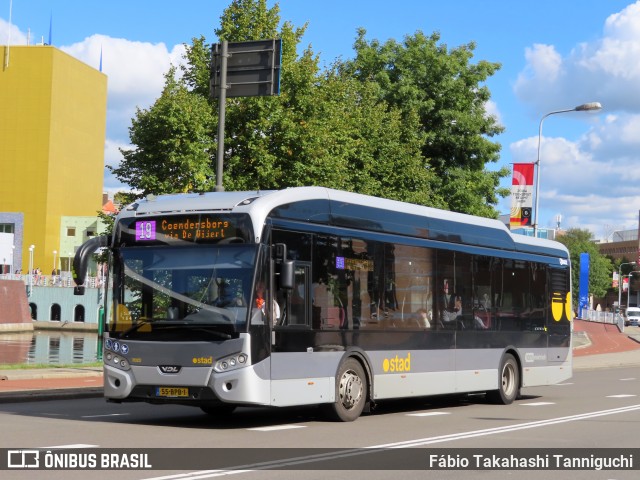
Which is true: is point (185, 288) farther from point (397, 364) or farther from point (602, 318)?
point (602, 318)

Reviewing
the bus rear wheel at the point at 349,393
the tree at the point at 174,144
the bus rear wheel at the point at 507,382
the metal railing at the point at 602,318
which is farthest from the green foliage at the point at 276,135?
the metal railing at the point at 602,318

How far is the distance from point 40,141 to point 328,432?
9819 cm

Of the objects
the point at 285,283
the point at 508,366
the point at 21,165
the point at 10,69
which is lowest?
the point at 508,366

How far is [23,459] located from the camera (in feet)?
35.4

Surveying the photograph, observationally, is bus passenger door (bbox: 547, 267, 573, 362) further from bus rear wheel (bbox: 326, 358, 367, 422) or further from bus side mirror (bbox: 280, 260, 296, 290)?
bus side mirror (bbox: 280, 260, 296, 290)

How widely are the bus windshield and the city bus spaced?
0.05 ft

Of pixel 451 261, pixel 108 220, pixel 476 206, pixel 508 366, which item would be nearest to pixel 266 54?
pixel 451 261

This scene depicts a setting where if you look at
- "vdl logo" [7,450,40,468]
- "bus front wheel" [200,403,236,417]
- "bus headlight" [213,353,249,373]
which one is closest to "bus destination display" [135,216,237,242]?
"bus headlight" [213,353,249,373]

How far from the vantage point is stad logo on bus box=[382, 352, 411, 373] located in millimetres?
17078

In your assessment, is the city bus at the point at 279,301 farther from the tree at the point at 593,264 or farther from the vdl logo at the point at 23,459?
the tree at the point at 593,264

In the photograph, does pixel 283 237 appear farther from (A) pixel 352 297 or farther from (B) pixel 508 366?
(B) pixel 508 366

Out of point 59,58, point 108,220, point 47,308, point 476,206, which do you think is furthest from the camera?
point 59,58

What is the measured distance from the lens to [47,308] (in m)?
94.1

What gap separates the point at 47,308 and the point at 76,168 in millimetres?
23228
